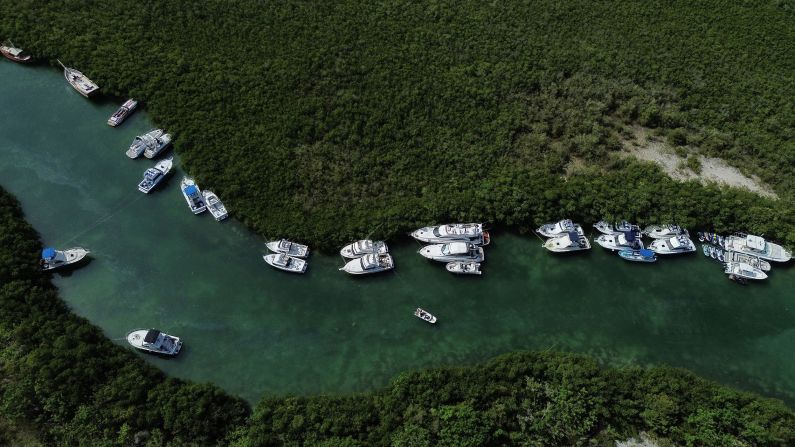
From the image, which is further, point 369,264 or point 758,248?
point 758,248

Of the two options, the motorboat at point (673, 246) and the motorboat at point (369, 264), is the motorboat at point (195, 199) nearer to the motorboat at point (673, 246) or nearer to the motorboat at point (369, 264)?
the motorboat at point (369, 264)

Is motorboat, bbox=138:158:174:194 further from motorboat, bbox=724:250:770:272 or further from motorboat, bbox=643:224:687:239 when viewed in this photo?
motorboat, bbox=724:250:770:272

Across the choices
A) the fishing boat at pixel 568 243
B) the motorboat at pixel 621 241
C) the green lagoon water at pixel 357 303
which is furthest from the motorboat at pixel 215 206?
the motorboat at pixel 621 241

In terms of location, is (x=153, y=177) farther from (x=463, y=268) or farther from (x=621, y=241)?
(x=621, y=241)

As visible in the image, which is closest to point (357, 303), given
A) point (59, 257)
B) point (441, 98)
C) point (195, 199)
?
point (195, 199)

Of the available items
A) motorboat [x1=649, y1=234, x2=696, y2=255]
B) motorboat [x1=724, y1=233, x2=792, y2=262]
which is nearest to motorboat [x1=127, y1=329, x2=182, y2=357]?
motorboat [x1=649, y1=234, x2=696, y2=255]

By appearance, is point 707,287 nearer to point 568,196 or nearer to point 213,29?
point 568,196
